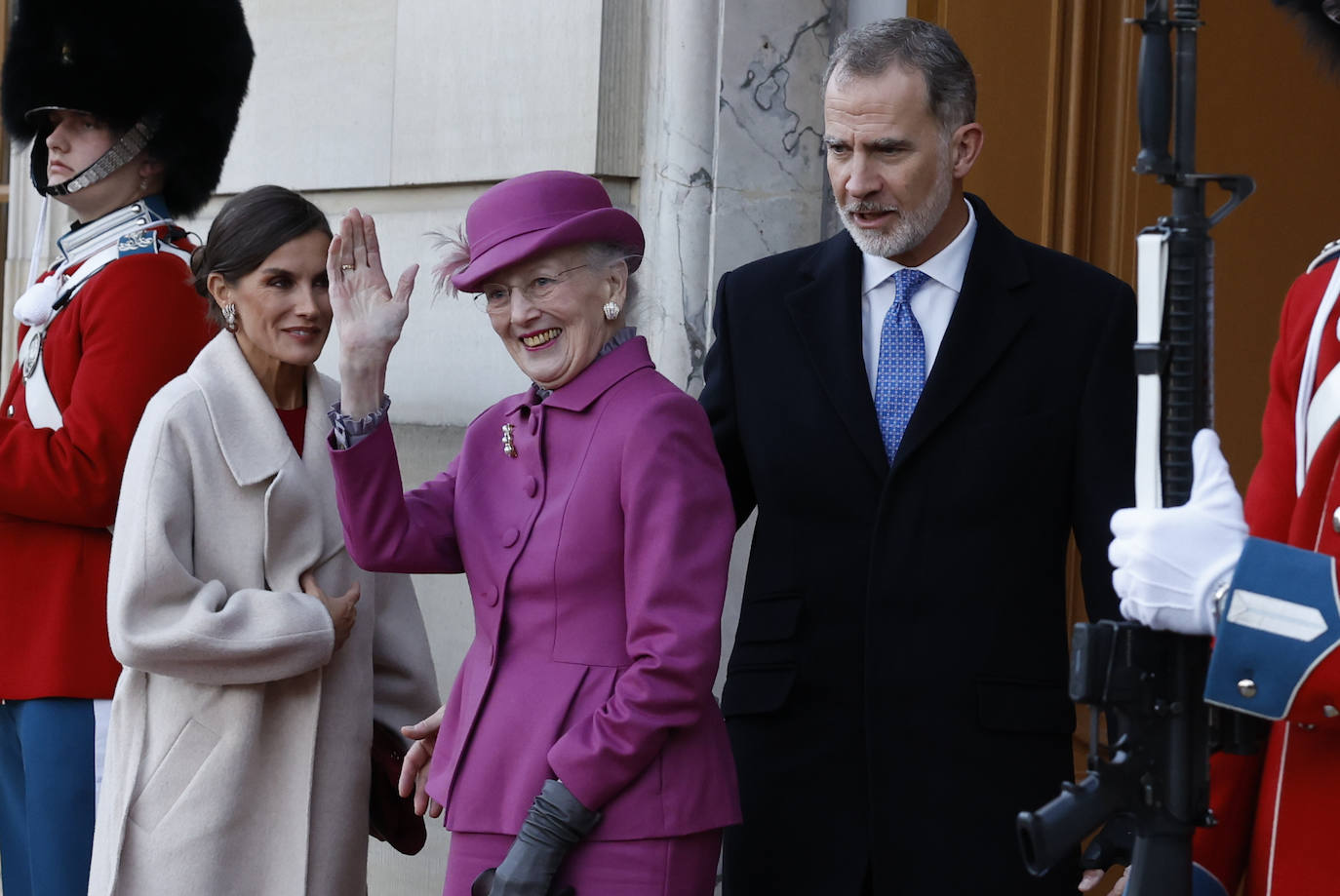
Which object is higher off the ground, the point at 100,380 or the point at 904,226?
the point at 904,226

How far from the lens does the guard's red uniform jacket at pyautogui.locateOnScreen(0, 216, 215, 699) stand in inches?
142

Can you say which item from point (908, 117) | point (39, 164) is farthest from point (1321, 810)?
point (39, 164)

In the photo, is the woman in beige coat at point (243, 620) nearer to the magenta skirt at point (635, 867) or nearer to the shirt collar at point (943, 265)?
the magenta skirt at point (635, 867)

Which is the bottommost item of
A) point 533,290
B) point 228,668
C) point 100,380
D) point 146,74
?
point 228,668

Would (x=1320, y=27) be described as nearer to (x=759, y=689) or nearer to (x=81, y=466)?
(x=759, y=689)

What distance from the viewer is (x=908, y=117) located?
2791mm

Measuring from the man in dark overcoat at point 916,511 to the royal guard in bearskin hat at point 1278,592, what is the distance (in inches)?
14.6

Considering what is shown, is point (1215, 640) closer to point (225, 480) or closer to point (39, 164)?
point (225, 480)

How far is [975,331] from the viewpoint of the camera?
277 cm

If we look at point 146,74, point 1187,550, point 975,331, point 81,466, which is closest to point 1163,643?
point 1187,550

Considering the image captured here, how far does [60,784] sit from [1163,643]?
2383 millimetres

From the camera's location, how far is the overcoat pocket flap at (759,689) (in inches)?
109

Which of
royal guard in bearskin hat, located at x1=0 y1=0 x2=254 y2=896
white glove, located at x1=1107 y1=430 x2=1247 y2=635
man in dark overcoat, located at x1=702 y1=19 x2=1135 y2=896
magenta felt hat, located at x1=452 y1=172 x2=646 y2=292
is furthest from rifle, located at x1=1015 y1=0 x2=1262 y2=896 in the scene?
royal guard in bearskin hat, located at x1=0 y1=0 x2=254 y2=896

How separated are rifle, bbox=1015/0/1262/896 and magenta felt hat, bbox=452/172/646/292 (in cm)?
91
